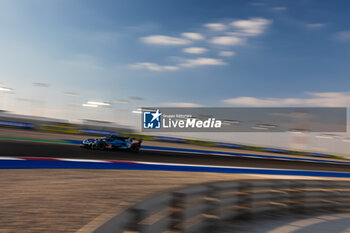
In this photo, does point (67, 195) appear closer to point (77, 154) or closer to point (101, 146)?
point (77, 154)

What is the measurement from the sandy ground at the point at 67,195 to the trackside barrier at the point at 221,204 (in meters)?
0.21

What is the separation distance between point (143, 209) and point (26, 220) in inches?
82.0

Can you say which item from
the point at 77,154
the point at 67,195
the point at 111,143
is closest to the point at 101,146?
the point at 111,143

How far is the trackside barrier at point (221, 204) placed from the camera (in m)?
3.26

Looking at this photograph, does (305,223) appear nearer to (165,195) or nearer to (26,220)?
(165,195)

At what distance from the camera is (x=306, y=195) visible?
700cm

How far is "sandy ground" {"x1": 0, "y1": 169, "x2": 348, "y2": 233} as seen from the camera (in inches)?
167

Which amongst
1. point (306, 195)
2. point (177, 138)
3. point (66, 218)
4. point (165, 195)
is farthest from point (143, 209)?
point (177, 138)

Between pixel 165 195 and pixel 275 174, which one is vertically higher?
pixel 165 195

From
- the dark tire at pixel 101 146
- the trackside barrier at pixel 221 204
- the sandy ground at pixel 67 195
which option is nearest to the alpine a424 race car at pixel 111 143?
the dark tire at pixel 101 146

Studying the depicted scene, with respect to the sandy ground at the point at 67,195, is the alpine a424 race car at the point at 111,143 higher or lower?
higher

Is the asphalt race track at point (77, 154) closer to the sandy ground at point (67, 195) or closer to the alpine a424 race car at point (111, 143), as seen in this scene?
the alpine a424 race car at point (111, 143)

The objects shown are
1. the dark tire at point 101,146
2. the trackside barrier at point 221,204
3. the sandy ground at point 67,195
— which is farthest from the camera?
the dark tire at point 101,146

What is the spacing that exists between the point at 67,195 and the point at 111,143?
8691 mm
